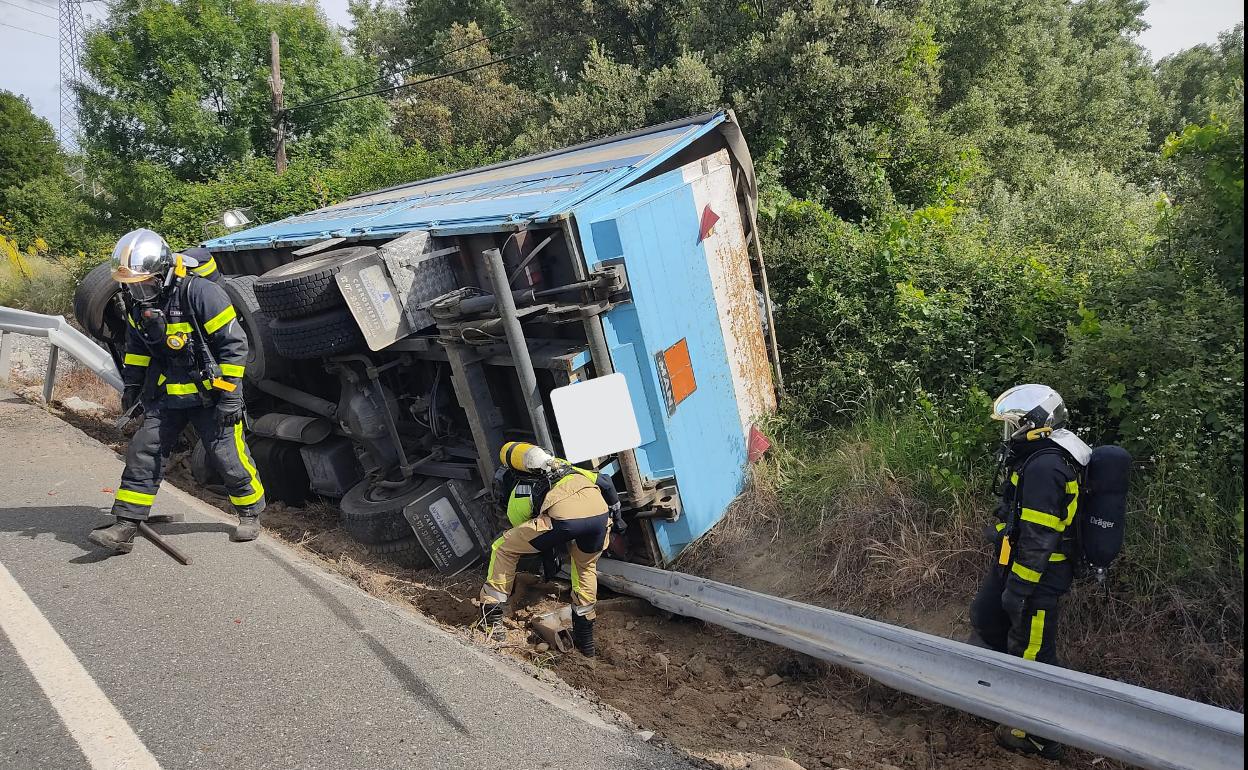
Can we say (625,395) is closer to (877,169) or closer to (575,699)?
(575,699)

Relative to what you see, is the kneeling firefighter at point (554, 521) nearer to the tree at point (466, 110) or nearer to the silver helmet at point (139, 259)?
the silver helmet at point (139, 259)

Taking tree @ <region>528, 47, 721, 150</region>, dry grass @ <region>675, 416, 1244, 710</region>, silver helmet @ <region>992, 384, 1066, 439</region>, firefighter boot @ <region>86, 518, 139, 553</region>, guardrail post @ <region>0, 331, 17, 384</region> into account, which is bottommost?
dry grass @ <region>675, 416, 1244, 710</region>

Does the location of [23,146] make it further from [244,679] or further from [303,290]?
[244,679]

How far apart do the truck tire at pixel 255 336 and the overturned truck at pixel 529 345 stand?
0.6 inches

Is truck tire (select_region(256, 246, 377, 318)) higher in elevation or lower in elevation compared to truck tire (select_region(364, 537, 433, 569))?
higher

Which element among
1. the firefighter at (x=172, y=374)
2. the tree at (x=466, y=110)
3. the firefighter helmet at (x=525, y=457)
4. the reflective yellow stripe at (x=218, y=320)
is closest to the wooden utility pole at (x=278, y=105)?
the tree at (x=466, y=110)

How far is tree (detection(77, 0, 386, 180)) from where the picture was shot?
17.9 m

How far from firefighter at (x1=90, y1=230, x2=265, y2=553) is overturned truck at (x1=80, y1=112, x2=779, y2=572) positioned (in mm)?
488

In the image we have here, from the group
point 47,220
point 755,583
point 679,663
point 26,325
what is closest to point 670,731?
point 679,663

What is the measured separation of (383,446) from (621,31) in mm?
9820

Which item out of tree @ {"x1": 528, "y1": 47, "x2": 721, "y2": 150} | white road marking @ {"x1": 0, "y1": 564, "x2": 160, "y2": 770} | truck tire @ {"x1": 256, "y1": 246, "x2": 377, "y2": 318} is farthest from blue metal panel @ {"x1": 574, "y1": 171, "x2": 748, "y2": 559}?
tree @ {"x1": 528, "y1": 47, "x2": 721, "y2": 150}

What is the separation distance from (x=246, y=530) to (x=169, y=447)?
0.70 meters

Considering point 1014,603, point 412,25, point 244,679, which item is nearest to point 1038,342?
point 1014,603

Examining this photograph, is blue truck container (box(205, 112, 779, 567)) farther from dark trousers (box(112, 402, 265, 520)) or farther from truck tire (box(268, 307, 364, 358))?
dark trousers (box(112, 402, 265, 520))
